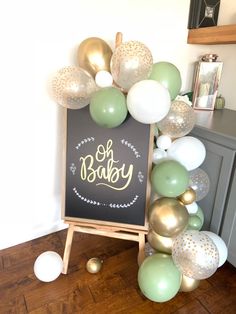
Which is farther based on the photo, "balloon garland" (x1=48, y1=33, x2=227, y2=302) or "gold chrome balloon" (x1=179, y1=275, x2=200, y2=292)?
"gold chrome balloon" (x1=179, y1=275, x2=200, y2=292)

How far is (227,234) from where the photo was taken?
142 centimetres

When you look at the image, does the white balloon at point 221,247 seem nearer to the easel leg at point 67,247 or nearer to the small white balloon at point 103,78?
the easel leg at point 67,247

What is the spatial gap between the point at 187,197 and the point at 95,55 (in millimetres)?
862

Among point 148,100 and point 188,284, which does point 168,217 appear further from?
point 148,100

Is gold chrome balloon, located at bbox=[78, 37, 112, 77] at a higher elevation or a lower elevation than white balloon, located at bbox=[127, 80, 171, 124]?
higher

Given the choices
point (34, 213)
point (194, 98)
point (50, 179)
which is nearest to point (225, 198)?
point (194, 98)

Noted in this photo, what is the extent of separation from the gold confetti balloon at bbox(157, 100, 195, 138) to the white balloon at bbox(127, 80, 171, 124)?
0.13 m

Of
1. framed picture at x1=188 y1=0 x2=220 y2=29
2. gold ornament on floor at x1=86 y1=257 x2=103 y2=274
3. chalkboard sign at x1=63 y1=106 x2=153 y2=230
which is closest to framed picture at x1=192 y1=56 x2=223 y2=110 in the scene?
framed picture at x1=188 y1=0 x2=220 y2=29

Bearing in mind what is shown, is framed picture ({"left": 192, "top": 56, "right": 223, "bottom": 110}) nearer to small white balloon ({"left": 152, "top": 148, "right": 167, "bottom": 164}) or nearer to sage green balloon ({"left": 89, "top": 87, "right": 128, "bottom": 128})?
small white balloon ({"left": 152, "top": 148, "right": 167, "bottom": 164})

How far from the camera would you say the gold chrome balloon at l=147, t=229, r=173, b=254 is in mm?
1322

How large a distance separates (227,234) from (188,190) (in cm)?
36

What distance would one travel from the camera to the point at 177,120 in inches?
48.9

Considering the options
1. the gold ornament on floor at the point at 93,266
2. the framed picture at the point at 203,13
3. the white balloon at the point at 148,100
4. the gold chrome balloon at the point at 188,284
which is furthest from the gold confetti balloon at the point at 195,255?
the framed picture at the point at 203,13

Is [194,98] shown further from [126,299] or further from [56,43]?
[126,299]
